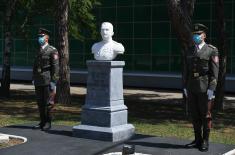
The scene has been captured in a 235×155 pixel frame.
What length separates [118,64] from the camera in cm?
1039

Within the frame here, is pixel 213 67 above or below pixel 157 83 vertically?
above

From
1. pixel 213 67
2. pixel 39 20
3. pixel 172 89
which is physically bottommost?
pixel 172 89

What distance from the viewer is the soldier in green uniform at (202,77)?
906cm

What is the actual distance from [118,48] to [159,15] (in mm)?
18926

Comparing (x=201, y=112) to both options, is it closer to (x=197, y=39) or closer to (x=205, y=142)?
(x=205, y=142)

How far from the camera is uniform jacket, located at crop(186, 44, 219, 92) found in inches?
357

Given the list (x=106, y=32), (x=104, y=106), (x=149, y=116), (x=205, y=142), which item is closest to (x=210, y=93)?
(x=205, y=142)

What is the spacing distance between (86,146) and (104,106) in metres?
1.07

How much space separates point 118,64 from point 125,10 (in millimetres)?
20042

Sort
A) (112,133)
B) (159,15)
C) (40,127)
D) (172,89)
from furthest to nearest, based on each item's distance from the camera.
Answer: (159,15) → (172,89) → (40,127) → (112,133)

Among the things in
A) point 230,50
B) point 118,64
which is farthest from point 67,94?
point 230,50

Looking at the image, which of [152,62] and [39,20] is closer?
[152,62]

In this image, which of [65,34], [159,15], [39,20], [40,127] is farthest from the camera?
[39,20]

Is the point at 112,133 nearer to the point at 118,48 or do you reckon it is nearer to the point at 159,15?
the point at 118,48
